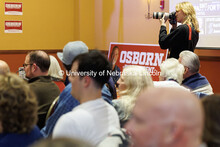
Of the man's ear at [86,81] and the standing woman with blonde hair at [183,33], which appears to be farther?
the standing woman with blonde hair at [183,33]

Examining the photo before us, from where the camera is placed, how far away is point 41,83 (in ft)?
9.79

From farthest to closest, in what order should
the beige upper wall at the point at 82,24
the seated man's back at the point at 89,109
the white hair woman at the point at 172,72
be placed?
the beige upper wall at the point at 82,24, the white hair woman at the point at 172,72, the seated man's back at the point at 89,109

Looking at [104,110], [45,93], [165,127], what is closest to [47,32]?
[45,93]

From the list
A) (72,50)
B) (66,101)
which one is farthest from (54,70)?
(66,101)

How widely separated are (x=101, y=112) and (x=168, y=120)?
2.39 feet

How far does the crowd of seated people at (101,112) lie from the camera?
1093 millimetres

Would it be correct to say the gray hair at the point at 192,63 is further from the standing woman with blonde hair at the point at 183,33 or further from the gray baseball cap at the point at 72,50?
the gray baseball cap at the point at 72,50

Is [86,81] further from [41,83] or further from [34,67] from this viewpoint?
[34,67]

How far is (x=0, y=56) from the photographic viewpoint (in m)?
6.98

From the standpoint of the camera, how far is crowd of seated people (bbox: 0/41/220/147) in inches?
43.0

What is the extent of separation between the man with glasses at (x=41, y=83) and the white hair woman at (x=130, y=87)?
62 cm

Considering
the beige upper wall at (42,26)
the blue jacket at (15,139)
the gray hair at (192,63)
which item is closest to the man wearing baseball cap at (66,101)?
the blue jacket at (15,139)

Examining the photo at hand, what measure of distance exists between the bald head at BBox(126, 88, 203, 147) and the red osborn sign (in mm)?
4568

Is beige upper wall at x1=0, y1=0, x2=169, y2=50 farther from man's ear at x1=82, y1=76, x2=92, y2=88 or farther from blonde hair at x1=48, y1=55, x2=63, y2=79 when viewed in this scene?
man's ear at x1=82, y1=76, x2=92, y2=88
